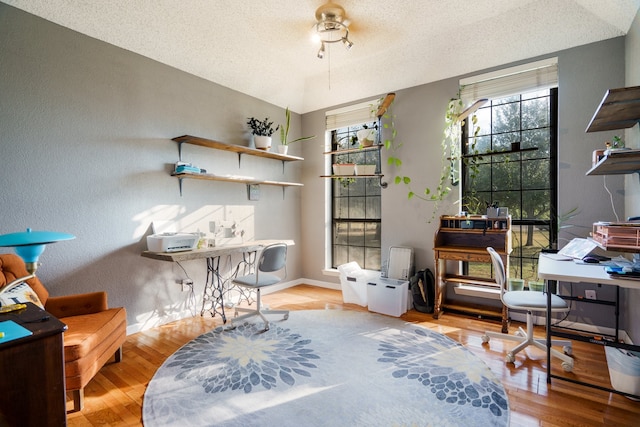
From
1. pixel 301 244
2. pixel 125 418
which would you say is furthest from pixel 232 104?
pixel 125 418

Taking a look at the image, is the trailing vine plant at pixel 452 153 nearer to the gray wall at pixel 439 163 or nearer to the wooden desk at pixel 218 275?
the gray wall at pixel 439 163

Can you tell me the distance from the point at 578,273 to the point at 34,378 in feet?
9.32

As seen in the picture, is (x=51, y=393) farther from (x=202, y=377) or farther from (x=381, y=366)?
(x=381, y=366)

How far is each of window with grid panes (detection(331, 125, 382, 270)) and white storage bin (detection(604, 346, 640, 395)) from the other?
8.87 ft

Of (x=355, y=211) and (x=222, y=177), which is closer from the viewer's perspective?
(x=222, y=177)

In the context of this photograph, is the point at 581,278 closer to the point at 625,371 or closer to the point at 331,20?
the point at 625,371

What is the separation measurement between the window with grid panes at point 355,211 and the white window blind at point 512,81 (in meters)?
1.32

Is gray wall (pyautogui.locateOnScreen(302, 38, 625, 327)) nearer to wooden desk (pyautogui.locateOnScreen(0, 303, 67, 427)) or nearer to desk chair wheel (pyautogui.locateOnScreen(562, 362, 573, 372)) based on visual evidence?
desk chair wheel (pyautogui.locateOnScreen(562, 362, 573, 372))

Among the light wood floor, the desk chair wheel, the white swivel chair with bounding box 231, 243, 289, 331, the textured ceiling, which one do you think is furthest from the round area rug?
the textured ceiling

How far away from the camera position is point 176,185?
Result: 352 cm

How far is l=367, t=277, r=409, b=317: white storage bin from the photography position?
3.55 metres

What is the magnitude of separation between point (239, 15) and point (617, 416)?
4138 millimetres

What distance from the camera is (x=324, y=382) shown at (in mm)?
2213

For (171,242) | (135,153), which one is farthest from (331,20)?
(171,242)
